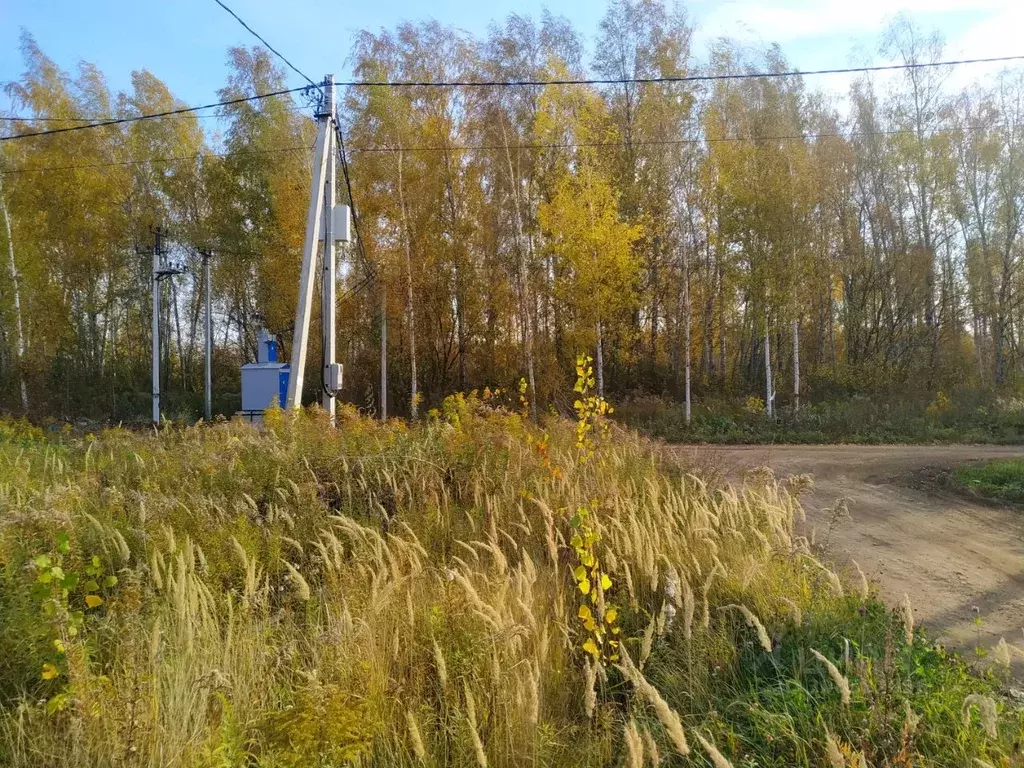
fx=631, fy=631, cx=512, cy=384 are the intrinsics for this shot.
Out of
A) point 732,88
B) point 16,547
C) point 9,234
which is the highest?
point 732,88

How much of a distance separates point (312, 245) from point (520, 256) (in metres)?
12.5

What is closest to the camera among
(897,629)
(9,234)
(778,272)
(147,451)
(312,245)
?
(897,629)

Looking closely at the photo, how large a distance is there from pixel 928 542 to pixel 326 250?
1001 cm

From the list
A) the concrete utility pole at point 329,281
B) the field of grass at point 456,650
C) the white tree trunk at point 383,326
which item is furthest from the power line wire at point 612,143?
the field of grass at point 456,650

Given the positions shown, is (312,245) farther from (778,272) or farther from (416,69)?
(416,69)

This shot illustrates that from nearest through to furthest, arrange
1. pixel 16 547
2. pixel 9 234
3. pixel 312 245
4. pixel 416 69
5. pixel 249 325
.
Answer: pixel 16 547 < pixel 312 245 < pixel 416 69 < pixel 9 234 < pixel 249 325

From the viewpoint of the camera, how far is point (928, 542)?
20.3 feet

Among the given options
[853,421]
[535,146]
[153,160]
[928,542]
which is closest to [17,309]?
[153,160]

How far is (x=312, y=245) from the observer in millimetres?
10945

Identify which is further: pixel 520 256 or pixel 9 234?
pixel 9 234

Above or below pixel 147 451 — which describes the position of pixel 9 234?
above

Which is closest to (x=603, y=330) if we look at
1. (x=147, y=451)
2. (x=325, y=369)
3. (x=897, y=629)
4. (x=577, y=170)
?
(x=577, y=170)

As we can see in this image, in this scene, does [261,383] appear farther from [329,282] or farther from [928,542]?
[928,542]

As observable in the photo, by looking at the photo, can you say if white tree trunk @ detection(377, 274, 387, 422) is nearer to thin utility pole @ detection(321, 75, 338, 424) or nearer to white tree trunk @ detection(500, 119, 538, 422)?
white tree trunk @ detection(500, 119, 538, 422)
